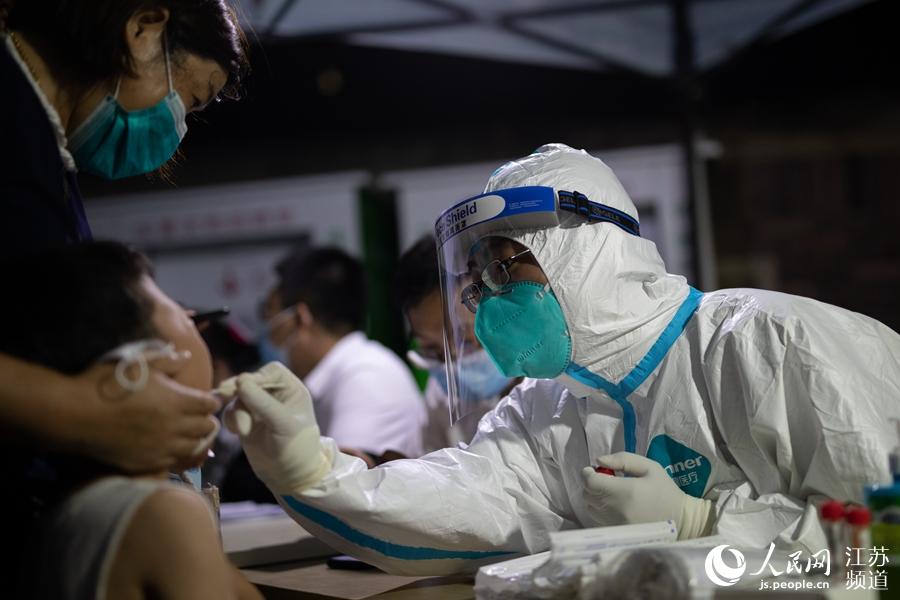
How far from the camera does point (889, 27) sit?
4.58 meters

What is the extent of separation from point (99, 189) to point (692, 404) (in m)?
4.70

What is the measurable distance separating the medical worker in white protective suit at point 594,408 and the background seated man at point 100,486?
0.71 feet

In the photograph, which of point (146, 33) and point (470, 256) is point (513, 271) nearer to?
point (470, 256)

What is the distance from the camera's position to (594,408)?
180 centimetres

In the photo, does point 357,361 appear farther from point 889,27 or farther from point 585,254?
point 889,27

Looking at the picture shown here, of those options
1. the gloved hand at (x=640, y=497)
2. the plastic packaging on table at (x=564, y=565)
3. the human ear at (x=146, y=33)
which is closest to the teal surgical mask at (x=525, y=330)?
the gloved hand at (x=640, y=497)

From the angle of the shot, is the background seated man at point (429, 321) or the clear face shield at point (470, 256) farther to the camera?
the background seated man at point (429, 321)

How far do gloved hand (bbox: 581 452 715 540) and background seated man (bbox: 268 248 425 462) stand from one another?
1646mm

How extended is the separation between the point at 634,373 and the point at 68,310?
0.99m

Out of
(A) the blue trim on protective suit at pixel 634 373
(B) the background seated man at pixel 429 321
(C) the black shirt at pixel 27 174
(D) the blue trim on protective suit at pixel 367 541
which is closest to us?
(C) the black shirt at pixel 27 174

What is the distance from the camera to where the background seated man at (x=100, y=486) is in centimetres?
107

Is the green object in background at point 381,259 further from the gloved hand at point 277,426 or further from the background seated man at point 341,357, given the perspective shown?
the gloved hand at point 277,426

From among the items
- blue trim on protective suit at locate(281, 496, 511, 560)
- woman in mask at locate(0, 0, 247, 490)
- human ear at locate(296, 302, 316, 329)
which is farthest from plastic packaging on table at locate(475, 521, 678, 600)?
human ear at locate(296, 302, 316, 329)

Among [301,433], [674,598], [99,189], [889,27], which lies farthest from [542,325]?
[99,189]
